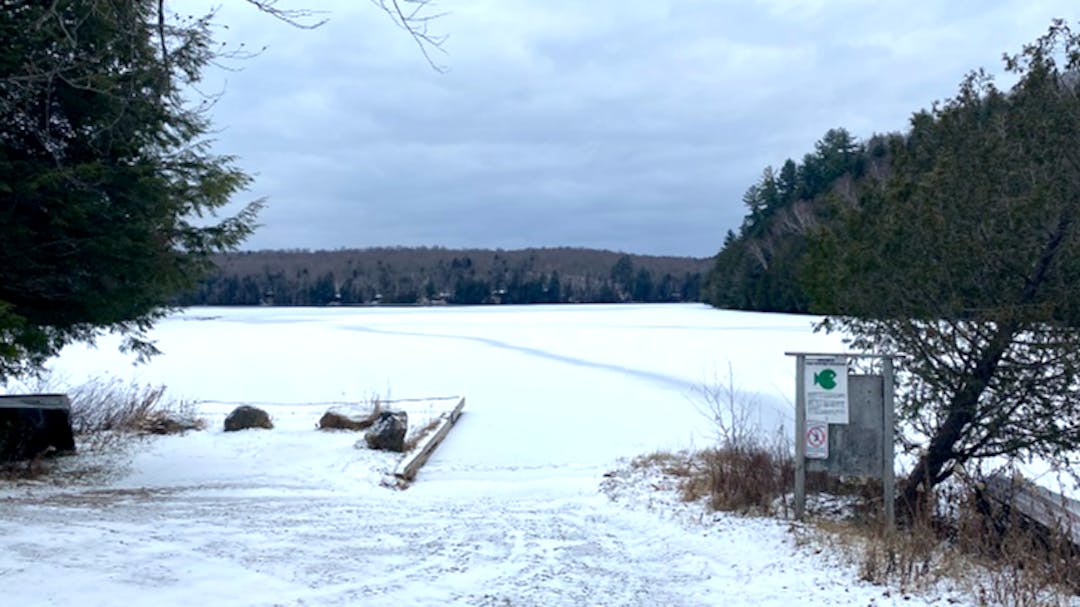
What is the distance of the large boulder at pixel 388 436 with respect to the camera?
13.3 metres

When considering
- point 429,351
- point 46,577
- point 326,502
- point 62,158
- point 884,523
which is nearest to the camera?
point 46,577

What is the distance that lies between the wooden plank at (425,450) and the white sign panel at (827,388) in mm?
5601

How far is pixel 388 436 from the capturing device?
1334 cm

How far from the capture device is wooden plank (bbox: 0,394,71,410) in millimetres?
11852

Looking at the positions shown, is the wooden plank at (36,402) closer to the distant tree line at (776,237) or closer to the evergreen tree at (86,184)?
the evergreen tree at (86,184)

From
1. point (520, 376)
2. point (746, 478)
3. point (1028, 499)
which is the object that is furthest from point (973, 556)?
point (520, 376)

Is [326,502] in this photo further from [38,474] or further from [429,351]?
[429,351]

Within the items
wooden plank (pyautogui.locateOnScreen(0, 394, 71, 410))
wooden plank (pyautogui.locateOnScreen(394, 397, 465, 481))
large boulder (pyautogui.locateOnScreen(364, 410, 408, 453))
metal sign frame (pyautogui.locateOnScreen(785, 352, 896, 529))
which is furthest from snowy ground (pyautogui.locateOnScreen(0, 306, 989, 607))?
wooden plank (pyautogui.locateOnScreen(0, 394, 71, 410))

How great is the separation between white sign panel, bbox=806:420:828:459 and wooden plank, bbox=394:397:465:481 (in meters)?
5.52

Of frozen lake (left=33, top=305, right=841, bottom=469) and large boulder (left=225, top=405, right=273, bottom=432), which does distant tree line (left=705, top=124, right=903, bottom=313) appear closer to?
frozen lake (left=33, top=305, right=841, bottom=469)

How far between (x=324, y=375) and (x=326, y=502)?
56.9 feet

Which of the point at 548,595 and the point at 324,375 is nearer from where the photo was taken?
the point at 548,595

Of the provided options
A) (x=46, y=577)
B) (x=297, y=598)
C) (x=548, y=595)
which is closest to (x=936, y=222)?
(x=548, y=595)

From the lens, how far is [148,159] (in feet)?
35.0
